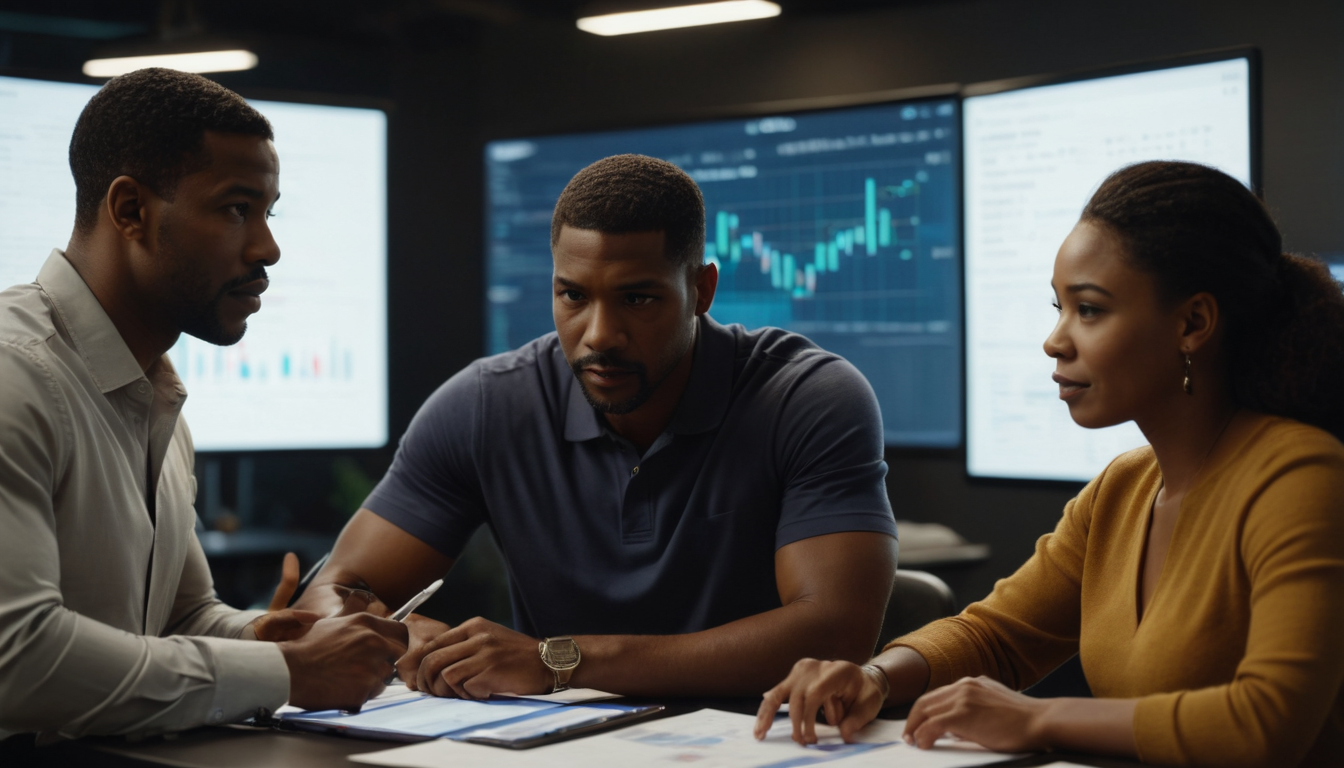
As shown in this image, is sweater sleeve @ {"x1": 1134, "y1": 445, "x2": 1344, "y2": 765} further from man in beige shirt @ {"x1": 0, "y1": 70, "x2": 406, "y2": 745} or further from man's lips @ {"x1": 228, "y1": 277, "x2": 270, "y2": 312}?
man's lips @ {"x1": 228, "y1": 277, "x2": 270, "y2": 312}

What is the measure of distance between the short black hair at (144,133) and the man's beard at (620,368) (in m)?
0.60

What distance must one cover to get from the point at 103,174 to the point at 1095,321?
47.8 inches

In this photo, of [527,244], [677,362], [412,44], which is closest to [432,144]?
[412,44]

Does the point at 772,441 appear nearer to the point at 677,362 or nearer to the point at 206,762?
the point at 677,362

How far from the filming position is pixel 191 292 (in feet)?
4.93

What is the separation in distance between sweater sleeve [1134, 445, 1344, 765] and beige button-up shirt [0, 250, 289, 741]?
0.93m

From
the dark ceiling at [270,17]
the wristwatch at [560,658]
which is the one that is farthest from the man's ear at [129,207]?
the dark ceiling at [270,17]

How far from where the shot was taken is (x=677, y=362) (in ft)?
6.21

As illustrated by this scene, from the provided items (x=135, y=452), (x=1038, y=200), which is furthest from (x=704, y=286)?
(x=1038, y=200)

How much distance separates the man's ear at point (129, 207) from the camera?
146 cm

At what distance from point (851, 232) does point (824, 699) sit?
2268mm

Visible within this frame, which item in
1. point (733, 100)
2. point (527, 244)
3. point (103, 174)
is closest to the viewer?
point (103, 174)

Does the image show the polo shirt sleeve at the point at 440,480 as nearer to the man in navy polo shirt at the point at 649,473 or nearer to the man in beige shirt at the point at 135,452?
the man in navy polo shirt at the point at 649,473

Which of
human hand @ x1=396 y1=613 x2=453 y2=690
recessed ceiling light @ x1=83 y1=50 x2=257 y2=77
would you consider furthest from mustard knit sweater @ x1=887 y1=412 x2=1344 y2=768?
recessed ceiling light @ x1=83 y1=50 x2=257 y2=77
